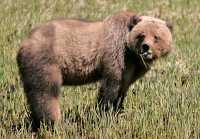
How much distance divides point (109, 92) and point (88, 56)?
50 cm

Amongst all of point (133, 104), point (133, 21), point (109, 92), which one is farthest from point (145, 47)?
point (133, 104)

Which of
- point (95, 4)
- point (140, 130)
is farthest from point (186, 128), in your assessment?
point (95, 4)

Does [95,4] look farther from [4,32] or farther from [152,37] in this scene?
[152,37]

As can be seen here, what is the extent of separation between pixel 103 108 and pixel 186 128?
1.21m

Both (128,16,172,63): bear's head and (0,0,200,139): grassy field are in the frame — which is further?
(128,16,172,63): bear's head

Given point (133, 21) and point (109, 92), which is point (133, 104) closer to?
point (109, 92)

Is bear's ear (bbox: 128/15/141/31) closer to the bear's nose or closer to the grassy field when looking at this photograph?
the bear's nose

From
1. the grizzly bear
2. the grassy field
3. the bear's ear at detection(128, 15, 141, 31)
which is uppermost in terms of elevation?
the bear's ear at detection(128, 15, 141, 31)

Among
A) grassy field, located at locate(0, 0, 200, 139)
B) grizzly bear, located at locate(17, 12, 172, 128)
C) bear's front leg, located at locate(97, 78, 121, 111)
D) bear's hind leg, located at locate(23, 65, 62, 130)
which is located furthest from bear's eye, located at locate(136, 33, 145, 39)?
bear's hind leg, located at locate(23, 65, 62, 130)

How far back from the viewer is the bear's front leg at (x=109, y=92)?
691 centimetres

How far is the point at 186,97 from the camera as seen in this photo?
7301 mm

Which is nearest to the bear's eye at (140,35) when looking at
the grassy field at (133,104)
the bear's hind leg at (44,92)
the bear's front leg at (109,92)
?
the bear's front leg at (109,92)

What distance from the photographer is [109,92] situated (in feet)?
22.7

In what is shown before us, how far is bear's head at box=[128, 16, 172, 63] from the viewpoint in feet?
22.3
